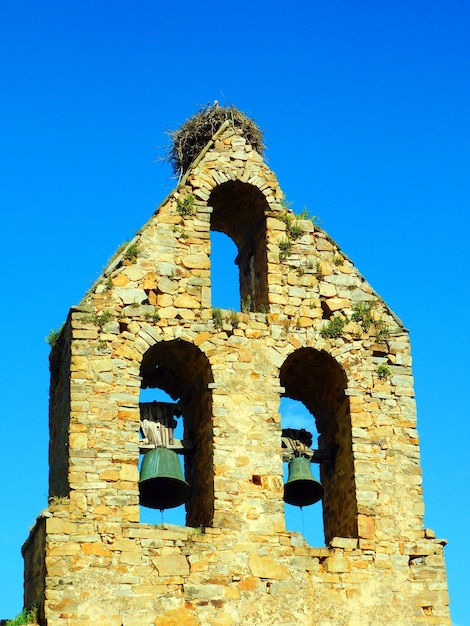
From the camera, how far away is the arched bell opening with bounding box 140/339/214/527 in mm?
19031

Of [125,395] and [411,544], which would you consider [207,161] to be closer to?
[125,395]

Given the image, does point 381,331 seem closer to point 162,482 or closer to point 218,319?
point 218,319

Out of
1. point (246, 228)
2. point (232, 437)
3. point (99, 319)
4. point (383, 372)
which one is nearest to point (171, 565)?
point (232, 437)

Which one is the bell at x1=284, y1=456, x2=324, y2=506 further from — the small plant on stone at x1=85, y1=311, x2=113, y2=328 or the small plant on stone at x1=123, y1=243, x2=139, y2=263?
the small plant on stone at x1=123, y1=243, x2=139, y2=263

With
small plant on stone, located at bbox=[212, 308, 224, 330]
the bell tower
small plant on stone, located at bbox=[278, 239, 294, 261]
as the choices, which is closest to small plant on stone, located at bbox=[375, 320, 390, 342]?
the bell tower

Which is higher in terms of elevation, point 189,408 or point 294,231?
point 294,231

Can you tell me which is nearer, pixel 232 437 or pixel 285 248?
pixel 232 437

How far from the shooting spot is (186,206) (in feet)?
66.3

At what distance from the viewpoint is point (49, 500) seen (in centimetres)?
1825

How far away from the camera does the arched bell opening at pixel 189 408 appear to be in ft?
62.4

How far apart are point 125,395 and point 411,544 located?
376 centimetres

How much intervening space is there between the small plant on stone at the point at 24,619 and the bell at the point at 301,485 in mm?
3526

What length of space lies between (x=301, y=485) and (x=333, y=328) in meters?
1.97

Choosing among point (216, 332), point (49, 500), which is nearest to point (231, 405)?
point (216, 332)
